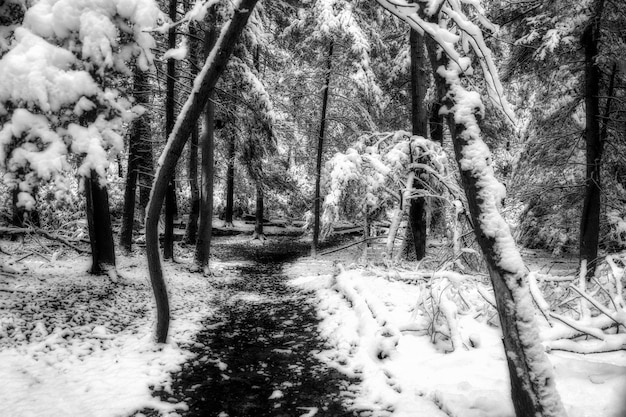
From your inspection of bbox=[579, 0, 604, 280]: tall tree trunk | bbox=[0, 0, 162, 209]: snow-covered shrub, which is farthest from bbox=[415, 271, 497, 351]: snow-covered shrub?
bbox=[579, 0, 604, 280]: tall tree trunk

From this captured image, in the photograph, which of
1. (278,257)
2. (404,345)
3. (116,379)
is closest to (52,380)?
(116,379)

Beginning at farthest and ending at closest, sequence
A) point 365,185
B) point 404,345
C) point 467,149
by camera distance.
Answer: point 365,185 < point 404,345 < point 467,149

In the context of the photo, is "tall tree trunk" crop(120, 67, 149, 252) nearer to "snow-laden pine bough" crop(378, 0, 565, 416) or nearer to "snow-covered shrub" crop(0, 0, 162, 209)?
"snow-covered shrub" crop(0, 0, 162, 209)

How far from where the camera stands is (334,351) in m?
5.68

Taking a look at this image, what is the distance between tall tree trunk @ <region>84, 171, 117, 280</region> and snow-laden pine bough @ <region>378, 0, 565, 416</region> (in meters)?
7.42

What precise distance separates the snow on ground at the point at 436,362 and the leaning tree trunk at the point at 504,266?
55 centimetres

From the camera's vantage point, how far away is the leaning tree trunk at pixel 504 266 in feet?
8.54

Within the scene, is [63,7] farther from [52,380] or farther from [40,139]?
[52,380]

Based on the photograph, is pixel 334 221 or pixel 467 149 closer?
pixel 467 149

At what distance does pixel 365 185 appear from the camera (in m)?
9.91

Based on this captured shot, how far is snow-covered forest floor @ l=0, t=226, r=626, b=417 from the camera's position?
12.1 ft

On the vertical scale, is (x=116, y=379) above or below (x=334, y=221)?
below

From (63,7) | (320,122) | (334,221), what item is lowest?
(334,221)

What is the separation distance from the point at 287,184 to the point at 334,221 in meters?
11.5
